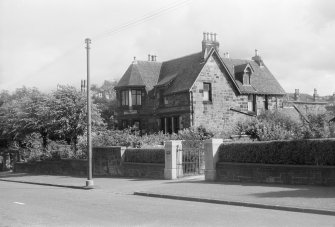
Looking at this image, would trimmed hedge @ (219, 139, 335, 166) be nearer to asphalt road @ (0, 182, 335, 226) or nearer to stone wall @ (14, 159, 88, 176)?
asphalt road @ (0, 182, 335, 226)

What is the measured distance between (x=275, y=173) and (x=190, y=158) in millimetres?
6592

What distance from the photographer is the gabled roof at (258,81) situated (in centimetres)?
4462

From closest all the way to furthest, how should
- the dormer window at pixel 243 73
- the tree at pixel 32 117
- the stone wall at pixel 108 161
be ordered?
1. the stone wall at pixel 108 161
2. the tree at pixel 32 117
3. the dormer window at pixel 243 73

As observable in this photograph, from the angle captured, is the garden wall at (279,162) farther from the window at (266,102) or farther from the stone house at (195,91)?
the window at (266,102)

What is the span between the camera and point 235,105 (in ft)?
142

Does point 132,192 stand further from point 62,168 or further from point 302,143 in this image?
point 62,168

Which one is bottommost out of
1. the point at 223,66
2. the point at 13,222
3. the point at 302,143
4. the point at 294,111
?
the point at 13,222

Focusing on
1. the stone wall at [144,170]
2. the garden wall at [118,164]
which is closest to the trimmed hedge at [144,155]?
the garden wall at [118,164]

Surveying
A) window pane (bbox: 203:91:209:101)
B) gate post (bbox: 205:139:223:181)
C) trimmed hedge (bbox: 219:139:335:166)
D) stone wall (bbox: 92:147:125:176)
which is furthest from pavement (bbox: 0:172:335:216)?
window pane (bbox: 203:91:209:101)

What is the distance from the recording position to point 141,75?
151 feet

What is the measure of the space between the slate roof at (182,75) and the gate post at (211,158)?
59.6 ft

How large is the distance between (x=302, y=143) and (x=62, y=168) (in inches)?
814

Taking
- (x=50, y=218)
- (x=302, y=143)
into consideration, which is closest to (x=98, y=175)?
(x=302, y=143)

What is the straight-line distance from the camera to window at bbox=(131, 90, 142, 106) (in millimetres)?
45938
